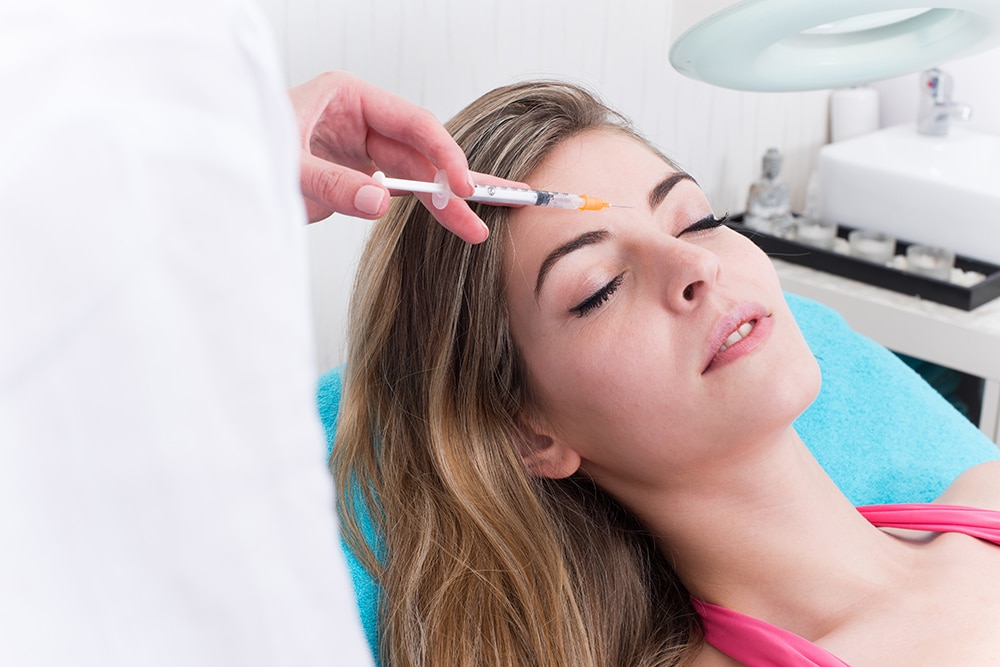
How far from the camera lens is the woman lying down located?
3.46 feet

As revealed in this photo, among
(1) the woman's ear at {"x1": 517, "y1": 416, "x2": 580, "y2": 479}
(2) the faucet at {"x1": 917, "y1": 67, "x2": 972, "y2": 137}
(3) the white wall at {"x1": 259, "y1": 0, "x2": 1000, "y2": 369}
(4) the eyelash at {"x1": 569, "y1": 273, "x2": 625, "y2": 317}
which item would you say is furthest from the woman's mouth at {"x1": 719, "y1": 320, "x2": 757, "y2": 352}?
(2) the faucet at {"x1": 917, "y1": 67, "x2": 972, "y2": 137}

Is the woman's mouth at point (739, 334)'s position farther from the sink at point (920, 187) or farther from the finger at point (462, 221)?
the sink at point (920, 187)

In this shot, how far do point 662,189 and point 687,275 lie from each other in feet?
0.47

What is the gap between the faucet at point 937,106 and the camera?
2.21 m

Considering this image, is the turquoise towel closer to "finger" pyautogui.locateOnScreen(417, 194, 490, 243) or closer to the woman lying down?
the woman lying down

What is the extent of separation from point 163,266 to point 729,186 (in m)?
2.15

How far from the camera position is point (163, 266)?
336mm

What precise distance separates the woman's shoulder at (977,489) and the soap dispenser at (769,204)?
0.93 meters

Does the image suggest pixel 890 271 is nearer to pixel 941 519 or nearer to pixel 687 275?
pixel 941 519

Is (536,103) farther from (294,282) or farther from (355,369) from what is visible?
(294,282)

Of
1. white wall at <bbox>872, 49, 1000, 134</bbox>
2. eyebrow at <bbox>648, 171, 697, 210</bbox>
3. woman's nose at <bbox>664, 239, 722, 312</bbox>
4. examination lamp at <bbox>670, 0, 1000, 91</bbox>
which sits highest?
examination lamp at <bbox>670, 0, 1000, 91</bbox>

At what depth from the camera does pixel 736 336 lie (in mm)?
1069

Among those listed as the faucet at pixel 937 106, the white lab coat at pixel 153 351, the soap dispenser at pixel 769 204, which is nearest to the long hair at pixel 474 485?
the white lab coat at pixel 153 351

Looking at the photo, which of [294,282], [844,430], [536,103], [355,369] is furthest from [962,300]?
[294,282]
